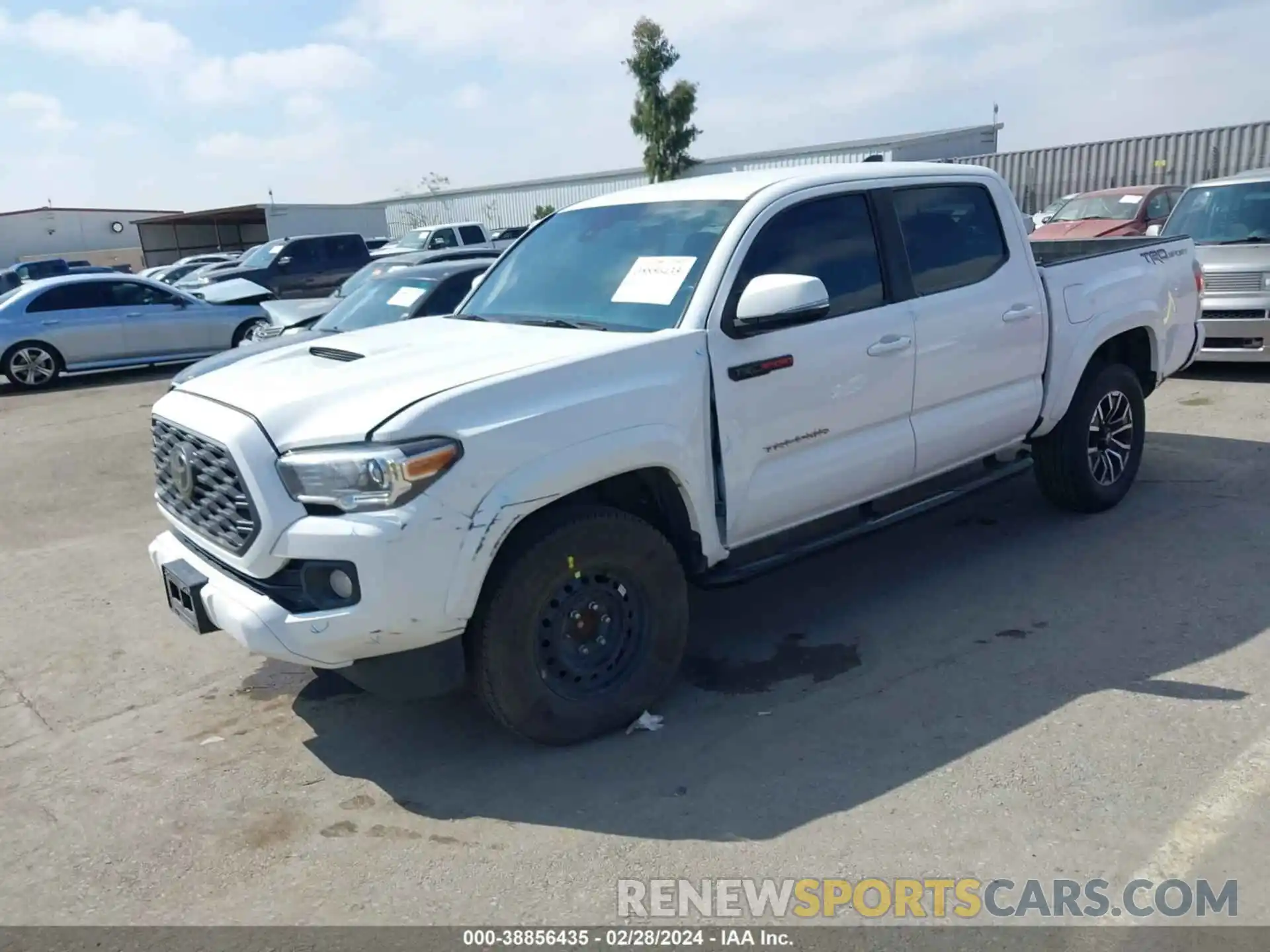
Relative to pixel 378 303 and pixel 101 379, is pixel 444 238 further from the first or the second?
pixel 378 303

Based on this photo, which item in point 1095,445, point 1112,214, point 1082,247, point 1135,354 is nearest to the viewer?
point 1095,445

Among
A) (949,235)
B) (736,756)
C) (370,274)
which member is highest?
(949,235)

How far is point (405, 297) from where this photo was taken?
8.70m

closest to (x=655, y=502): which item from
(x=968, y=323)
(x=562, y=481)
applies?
(x=562, y=481)

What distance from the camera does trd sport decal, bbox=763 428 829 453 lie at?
4.20m

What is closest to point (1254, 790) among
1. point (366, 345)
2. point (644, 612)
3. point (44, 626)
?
point (644, 612)

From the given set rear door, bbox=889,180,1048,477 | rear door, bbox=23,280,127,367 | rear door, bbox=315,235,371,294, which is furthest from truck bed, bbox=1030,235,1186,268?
rear door, bbox=315,235,371,294

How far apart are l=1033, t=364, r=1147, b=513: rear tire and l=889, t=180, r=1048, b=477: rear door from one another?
486mm

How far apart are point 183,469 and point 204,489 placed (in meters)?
0.15

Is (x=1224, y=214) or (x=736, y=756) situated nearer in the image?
(x=736, y=756)

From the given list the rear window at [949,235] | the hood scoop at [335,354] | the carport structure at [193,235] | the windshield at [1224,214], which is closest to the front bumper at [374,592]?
the hood scoop at [335,354]

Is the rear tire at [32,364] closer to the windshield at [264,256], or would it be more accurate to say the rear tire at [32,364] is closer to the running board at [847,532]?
Answer: the windshield at [264,256]
